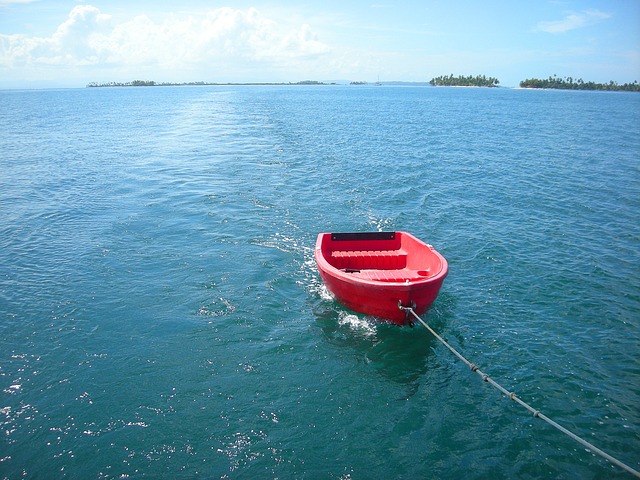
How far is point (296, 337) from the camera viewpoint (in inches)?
492

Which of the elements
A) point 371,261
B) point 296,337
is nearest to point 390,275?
point 371,261

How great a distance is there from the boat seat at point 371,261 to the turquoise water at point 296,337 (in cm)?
154

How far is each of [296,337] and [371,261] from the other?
4.47 m

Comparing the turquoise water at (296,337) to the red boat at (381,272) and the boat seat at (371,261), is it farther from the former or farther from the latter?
the boat seat at (371,261)

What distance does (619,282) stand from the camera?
1550cm

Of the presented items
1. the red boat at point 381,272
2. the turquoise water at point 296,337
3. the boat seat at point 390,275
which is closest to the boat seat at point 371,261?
the red boat at point 381,272

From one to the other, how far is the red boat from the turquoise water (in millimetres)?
876

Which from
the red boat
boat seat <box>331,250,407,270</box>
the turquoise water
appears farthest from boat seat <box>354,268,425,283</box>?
the turquoise water

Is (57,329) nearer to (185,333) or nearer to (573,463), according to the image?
(185,333)

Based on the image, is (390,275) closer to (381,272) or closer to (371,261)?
(381,272)

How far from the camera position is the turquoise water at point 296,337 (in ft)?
29.0

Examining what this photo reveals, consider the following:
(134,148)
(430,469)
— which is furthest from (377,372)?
(134,148)

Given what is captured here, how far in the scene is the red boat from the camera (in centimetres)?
1193

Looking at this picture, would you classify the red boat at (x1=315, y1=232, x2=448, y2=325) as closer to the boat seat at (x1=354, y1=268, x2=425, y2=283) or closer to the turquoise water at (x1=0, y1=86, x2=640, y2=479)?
the boat seat at (x1=354, y1=268, x2=425, y2=283)
